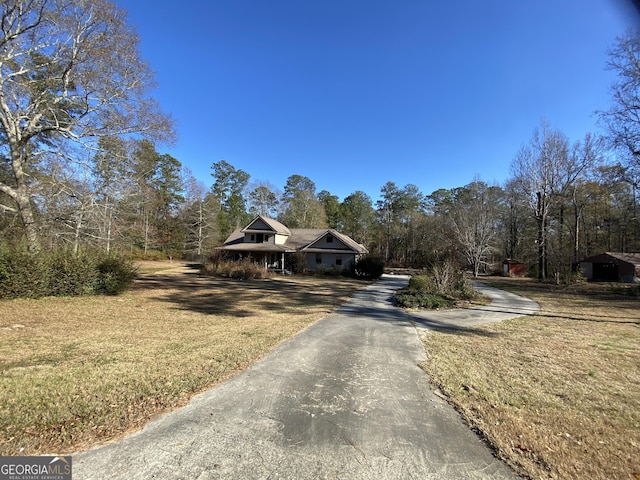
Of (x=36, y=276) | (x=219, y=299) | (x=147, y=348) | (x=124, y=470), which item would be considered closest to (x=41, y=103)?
(x=36, y=276)

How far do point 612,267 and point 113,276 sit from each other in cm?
4280

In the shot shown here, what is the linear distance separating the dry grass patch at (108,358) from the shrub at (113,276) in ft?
4.49

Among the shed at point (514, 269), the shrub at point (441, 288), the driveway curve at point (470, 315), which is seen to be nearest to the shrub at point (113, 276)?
the shrub at point (441, 288)

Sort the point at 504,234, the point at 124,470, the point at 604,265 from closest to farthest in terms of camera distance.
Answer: the point at 124,470 → the point at 604,265 → the point at 504,234

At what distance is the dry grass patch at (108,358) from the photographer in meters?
3.43

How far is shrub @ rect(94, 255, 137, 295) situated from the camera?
13.8 m

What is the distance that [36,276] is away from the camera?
1177 centimetres

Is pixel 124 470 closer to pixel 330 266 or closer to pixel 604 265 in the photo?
pixel 330 266

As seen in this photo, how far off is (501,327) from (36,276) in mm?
16637

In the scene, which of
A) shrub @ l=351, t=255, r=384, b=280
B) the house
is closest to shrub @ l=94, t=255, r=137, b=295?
the house

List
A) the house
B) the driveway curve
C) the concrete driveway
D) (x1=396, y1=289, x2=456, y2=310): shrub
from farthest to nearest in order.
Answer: the house, (x1=396, y1=289, x2=456, y2=310): shrub, the driveway curve, the concrete driveway

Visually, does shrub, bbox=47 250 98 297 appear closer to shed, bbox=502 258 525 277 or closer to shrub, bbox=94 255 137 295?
shrub, bbox=94 255 137 295

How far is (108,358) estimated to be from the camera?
5.68 meters

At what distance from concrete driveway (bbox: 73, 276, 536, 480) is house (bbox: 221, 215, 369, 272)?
26811 mm
